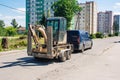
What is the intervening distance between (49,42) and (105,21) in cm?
18092

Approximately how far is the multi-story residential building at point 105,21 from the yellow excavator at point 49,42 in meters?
172

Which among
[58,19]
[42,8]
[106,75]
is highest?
[42,8]

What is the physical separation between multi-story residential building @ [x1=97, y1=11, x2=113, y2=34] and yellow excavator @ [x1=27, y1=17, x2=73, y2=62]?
172 meters

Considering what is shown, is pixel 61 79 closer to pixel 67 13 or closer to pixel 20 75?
pixel 20 75

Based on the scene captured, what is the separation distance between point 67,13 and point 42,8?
5876cm

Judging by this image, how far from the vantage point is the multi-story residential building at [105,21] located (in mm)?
184925

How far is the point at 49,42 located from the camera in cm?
1327

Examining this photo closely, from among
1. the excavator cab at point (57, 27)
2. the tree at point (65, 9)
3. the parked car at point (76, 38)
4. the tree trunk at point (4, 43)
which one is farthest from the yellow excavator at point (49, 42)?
the tree at point (65, 9)

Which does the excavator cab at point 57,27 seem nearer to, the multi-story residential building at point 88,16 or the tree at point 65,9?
the tree at point 65,9

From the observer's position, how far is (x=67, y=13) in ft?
226

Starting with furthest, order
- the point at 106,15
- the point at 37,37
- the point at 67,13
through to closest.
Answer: the point at 106,15, the point at 67,13, the point at 37,37

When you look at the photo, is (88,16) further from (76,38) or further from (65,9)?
(76,38)

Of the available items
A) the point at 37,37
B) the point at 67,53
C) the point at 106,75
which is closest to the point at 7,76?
the point at 106,75

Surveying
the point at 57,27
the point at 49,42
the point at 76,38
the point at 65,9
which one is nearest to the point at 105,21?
the point at 65,9
